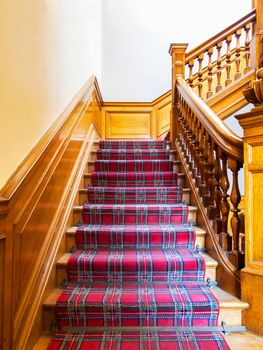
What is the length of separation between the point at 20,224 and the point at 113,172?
171 centimetres

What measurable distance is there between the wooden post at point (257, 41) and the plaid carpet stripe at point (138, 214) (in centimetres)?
225

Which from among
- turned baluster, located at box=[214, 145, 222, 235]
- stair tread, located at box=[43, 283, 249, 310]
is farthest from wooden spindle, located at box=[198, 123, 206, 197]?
stair tread, located at box=[43, 283, 249, 310]

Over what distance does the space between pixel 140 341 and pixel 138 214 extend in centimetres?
98

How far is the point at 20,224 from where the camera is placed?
4.00ft

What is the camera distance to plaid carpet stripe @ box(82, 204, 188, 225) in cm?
221

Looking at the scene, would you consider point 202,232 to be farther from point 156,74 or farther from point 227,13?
point 227,13

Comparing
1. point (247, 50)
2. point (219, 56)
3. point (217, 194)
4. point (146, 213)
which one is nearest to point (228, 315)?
point (217, 194)

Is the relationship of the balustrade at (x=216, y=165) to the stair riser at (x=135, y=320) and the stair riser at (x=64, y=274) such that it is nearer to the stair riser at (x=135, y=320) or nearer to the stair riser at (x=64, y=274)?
the stair riser at (x=64, y=274)

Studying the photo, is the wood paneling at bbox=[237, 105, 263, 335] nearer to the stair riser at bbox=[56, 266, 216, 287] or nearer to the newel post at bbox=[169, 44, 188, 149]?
the stair riser at bbox=[56, 266, 216, 287]

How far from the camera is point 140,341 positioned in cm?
136

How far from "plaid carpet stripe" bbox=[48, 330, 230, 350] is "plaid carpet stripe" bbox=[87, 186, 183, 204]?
1.18m

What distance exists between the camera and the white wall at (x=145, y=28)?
4.84 m

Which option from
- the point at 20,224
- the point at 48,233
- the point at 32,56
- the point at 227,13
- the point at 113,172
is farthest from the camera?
the point at 227,13

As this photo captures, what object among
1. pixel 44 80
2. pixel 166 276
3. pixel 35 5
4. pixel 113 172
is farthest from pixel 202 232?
pixel 35 5
